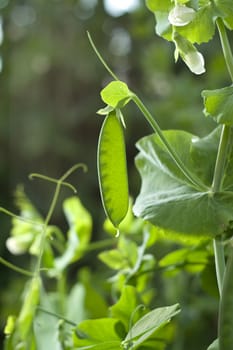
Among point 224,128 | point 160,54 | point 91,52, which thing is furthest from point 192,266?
point 91,52

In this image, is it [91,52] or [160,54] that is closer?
[160,54]

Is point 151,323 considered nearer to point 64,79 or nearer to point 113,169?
point 113,169

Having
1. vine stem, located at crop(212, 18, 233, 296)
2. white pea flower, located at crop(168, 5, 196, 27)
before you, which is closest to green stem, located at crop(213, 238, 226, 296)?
vine stem, located at crop(212, 18, 233, 296)

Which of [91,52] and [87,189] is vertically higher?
[91,52]

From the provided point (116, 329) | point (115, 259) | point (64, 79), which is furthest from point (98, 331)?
point (64, 79)

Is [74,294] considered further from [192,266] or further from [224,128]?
[224,128]

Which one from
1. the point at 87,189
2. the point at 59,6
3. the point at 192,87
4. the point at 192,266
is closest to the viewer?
the point at 192,266
